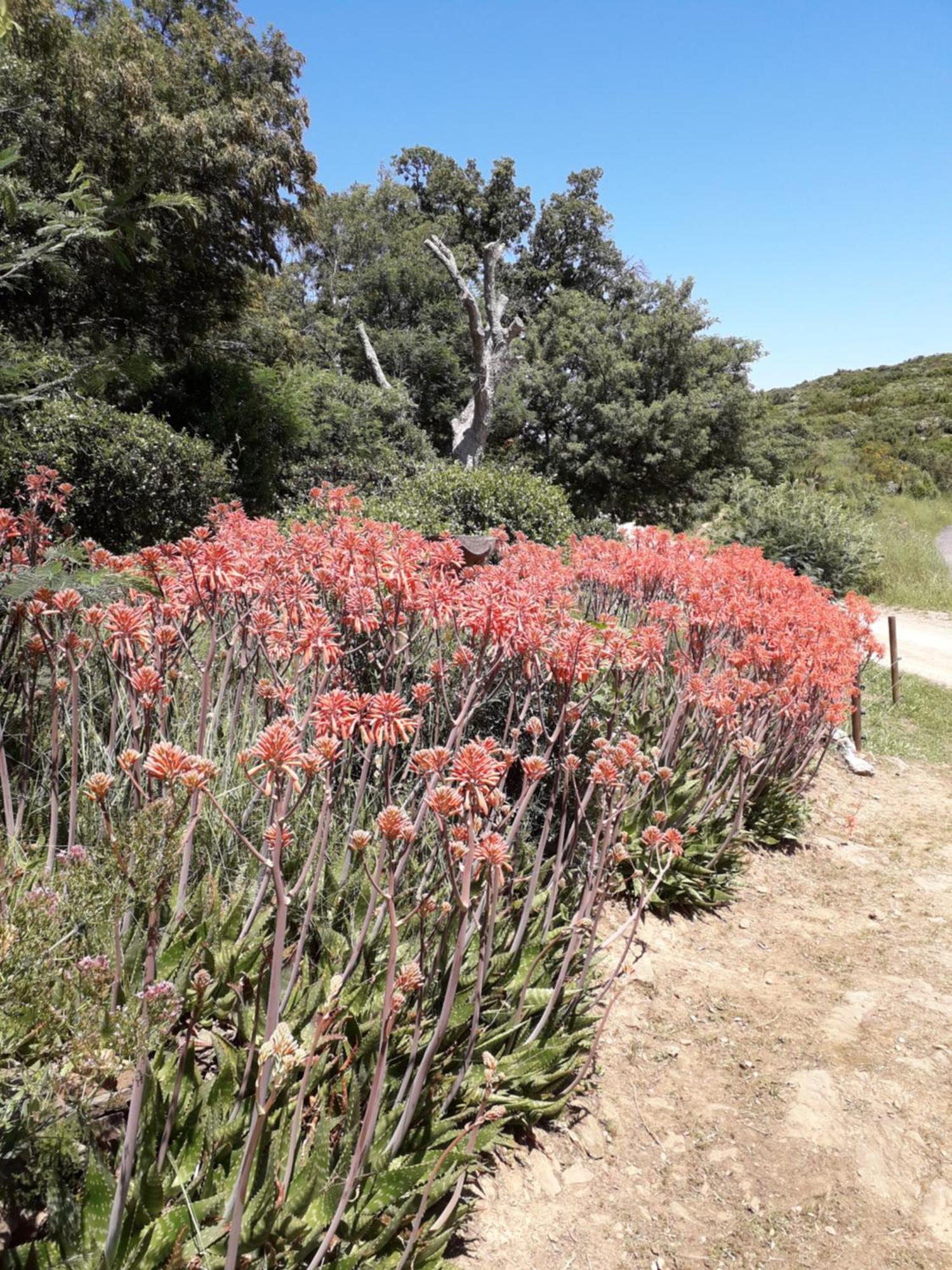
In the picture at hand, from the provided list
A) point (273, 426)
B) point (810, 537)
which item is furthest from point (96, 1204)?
point (810, 537)

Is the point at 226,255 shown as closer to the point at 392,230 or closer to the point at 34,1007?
the point at 34,1007

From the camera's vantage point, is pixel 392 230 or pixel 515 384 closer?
pixel 515 384

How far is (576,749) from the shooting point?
12.2 ft

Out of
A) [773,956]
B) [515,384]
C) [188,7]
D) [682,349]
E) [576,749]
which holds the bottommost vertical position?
[773,956]

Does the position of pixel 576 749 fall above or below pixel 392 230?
below

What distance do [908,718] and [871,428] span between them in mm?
38761

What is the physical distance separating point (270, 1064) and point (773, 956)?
284 centimetres

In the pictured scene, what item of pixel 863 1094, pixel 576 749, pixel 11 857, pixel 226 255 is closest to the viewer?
pixel 11 857

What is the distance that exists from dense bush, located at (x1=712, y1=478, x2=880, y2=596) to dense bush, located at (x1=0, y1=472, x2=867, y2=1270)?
9673mm

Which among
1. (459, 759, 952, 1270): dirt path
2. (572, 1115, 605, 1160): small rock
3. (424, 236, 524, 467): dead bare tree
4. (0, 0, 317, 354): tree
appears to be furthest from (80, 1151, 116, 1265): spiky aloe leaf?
(424, 236, 524, 467): dead bare tree

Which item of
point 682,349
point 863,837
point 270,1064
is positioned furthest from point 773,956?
point 682,349

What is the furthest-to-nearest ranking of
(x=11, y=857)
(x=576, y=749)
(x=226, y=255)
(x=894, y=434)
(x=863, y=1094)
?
(x=894, y=434), (x=226, y=255), (x=576, y=749), (x=863, y=1094), (x=11, y=857)

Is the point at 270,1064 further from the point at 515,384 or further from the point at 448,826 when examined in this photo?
the point at 515,384

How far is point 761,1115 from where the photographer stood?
2.49 metres
